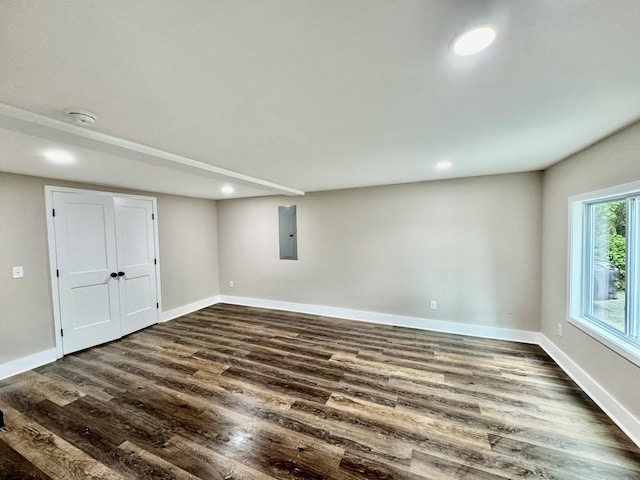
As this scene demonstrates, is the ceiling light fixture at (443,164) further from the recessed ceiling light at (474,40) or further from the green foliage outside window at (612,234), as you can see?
the recessed ceiling light at (474,40)

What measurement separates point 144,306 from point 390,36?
501 centimetres

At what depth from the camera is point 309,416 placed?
2.18 m

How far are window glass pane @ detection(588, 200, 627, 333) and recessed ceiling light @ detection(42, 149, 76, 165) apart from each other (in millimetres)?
4907

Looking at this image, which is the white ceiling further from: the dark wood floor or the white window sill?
the dark wood floor

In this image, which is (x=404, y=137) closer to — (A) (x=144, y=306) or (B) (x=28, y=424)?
(B) (x=28, y=424)

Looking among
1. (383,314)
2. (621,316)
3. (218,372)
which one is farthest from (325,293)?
(621,316)

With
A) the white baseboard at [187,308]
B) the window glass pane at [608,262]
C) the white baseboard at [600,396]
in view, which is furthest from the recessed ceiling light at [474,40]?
the white baseboard at [187,308]

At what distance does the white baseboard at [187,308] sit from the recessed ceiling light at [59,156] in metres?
2.93

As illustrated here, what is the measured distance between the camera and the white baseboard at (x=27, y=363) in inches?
113

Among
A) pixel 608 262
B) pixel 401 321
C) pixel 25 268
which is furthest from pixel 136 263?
pixel 608 262

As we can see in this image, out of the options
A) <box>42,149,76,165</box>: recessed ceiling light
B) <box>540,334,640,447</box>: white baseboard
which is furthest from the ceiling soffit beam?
<box>540,334,640,447</box>: white baseboard

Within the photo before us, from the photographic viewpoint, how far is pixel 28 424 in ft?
6.97

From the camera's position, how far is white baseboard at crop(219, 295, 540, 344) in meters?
3.58

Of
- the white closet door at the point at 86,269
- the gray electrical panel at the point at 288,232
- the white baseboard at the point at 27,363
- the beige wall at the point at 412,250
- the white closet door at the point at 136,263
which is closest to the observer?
the white baseboard at the point at 27,363
